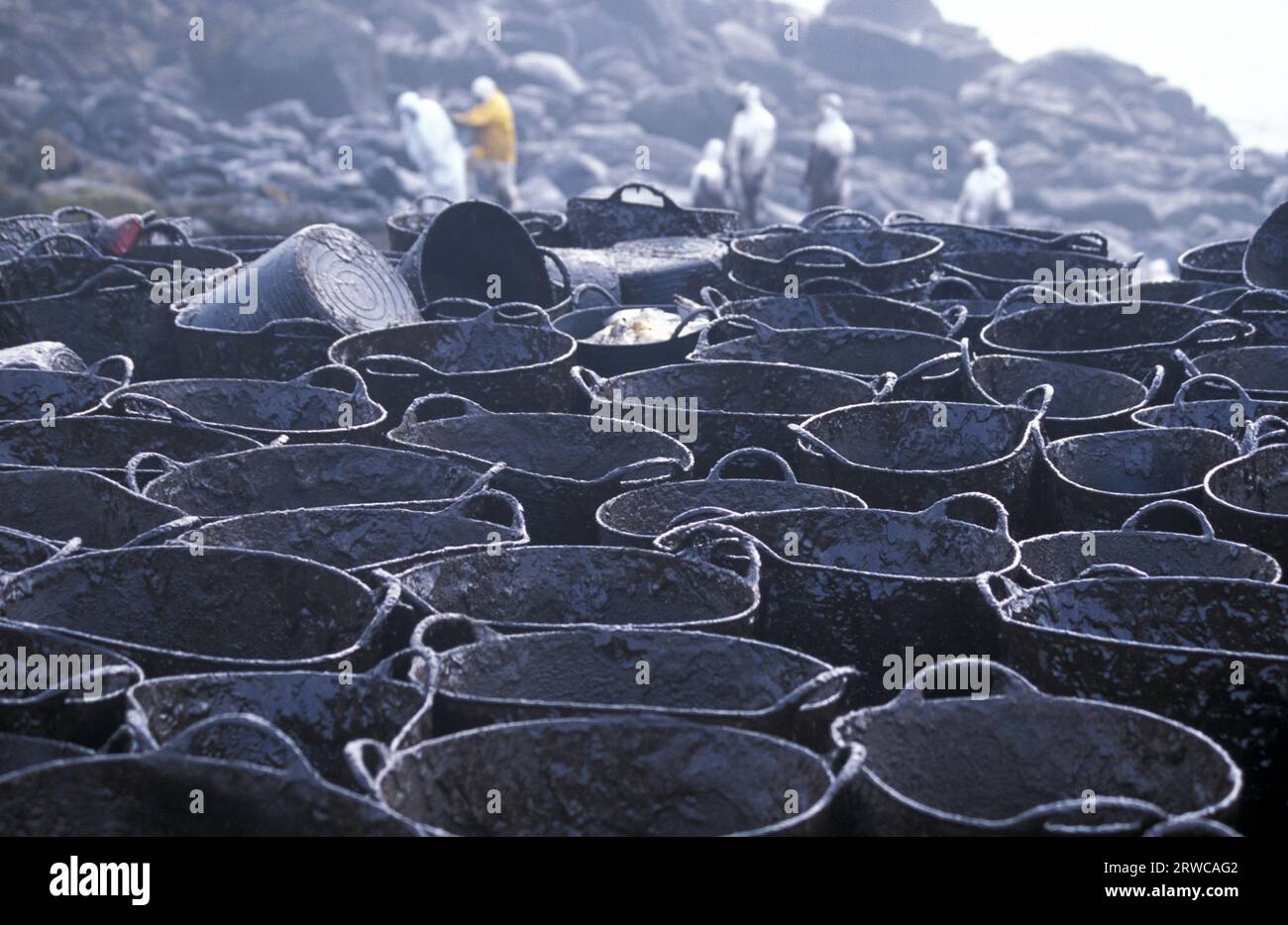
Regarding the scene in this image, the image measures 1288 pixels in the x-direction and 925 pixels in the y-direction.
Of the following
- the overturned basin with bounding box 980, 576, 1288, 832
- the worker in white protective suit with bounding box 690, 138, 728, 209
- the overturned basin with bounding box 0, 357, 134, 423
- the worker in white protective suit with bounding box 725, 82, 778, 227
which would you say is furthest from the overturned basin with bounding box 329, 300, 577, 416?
the worker in white protective suit with bounding box 725, 82, 778, 227

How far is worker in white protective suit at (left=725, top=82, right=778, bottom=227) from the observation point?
15.0 meters

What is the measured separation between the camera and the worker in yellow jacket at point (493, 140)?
15.2 meters

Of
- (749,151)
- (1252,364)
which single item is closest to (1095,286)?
(1252,364)

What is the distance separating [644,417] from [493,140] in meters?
12.2

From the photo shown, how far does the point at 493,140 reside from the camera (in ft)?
50.4

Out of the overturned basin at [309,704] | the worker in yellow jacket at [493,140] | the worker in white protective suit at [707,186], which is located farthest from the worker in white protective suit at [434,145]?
the overturned basin at [309,704]

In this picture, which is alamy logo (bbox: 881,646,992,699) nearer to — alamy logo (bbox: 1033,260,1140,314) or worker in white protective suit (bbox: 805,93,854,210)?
alamy logo (bbox: 1033,260,1140,314)

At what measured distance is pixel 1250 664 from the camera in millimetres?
2164

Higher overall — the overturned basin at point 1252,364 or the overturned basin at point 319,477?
the overturned basin at point 1252,364

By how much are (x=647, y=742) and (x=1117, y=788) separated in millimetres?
712
